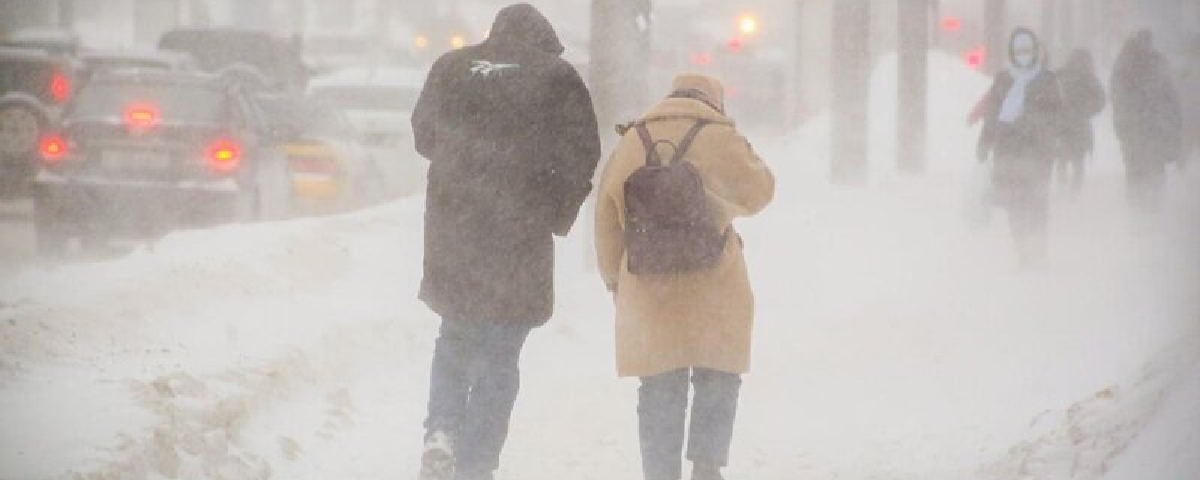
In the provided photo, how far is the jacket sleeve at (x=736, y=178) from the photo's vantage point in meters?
6.46

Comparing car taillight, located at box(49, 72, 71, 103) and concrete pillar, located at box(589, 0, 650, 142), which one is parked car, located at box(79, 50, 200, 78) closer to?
car taillight, located at box(49, 72, 71, 103)

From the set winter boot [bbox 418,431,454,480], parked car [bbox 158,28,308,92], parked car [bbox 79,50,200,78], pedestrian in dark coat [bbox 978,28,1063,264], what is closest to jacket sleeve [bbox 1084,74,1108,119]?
pedestrian in dark coat [bbox 978,28,1063,264]

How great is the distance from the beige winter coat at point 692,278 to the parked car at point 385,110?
14.7 metres

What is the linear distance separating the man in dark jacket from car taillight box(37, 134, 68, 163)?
8336 mm

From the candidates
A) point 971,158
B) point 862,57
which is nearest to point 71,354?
point 862,57

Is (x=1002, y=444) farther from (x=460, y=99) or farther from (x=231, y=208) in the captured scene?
(x=231, y=208)

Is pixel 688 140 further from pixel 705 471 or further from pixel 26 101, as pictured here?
pixel 26 101

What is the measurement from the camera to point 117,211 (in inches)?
562

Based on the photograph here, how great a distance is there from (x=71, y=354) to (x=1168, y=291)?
296 inches

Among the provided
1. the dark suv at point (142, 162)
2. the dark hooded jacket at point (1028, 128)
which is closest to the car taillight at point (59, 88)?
the dark suv at point (142, 162)

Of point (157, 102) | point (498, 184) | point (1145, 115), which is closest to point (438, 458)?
point (498, 184)

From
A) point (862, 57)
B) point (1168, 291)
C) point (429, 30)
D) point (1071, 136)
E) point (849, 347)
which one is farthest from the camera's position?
point (429, 30)

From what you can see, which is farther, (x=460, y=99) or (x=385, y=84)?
(x=385, y=84)

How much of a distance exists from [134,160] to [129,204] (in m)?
0.36
